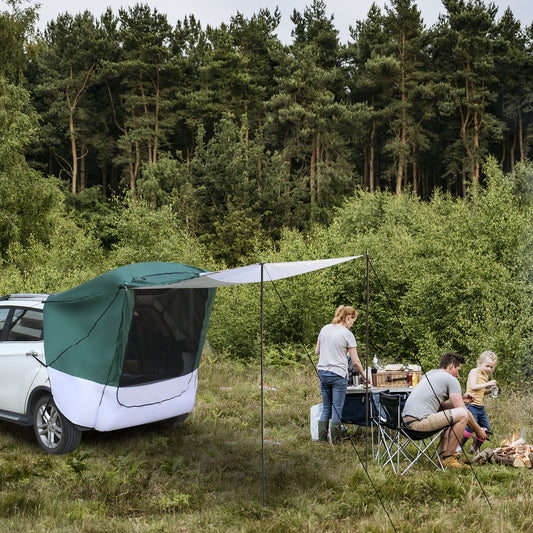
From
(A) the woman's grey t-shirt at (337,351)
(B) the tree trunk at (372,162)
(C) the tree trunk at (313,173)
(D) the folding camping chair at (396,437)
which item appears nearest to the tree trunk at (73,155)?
(C) the tree trunk at (313,173)

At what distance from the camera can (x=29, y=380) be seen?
676 cm

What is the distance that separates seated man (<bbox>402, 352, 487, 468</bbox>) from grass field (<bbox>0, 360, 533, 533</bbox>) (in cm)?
35

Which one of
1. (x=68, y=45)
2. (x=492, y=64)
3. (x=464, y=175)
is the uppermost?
(x=68, y=45)

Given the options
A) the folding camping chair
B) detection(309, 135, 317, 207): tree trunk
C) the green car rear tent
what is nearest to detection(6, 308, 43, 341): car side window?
the green car rear tent

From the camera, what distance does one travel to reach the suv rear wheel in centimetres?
641

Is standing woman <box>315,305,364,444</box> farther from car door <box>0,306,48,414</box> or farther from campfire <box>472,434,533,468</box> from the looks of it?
car door <box>0,306,48,414</box>

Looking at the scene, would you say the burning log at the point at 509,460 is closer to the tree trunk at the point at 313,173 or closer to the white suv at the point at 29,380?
the white suv at the point at 29,380

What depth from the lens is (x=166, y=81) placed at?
41.1 meters

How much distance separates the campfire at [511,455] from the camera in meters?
6.24

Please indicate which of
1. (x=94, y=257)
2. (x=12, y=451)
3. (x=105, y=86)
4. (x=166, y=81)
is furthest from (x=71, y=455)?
(x=105, y=86)

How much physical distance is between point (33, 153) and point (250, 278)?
40.6 meters

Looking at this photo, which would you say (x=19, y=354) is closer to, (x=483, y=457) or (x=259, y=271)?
(x=259, y=271)

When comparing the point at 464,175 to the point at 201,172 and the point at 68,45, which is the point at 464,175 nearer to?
the point at 201,172

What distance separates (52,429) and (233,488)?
2.26 metres
